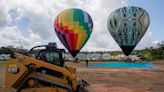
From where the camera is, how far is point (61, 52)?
63.5 feet

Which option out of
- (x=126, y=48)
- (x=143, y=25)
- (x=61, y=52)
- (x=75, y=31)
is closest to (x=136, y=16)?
(x=143, y=25)

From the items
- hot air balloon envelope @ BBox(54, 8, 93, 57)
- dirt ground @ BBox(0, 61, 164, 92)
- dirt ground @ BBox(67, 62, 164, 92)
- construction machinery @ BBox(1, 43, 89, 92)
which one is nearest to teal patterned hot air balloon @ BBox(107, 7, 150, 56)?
hot air balloon envelope @ BBox(54, 8, 93, 57)

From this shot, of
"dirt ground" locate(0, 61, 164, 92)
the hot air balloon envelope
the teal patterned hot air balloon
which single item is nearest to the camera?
"dirt ground" locate(0, 61, 164, 92)

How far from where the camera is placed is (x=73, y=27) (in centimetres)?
6900

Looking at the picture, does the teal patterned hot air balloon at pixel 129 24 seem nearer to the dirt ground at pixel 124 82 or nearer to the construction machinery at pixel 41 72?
the dirt ground at pixel 124 82

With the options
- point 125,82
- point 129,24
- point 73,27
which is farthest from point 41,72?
point 129,24

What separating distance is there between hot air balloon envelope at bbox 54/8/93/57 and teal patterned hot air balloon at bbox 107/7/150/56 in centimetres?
477

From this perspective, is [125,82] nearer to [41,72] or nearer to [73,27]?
[41,72]

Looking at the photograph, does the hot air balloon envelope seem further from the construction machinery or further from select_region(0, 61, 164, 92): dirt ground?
the construction machinery

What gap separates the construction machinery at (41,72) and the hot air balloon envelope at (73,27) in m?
49.3

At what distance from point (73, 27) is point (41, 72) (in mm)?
50583

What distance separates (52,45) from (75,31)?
50598 mm

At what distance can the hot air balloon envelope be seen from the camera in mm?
68750

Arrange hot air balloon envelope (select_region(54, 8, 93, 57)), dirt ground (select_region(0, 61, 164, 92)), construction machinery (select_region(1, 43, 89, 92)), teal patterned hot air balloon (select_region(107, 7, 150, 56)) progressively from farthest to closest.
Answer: teal patterned hot air balloon (select_region(107, 7, 150, 56)), hot air balloon envelope (select_region(54, 8, 93, 57)), dirt ground (select_region(0, 61, 164, 92)), construction machinery (select_region(1, 43, 89, 92))
